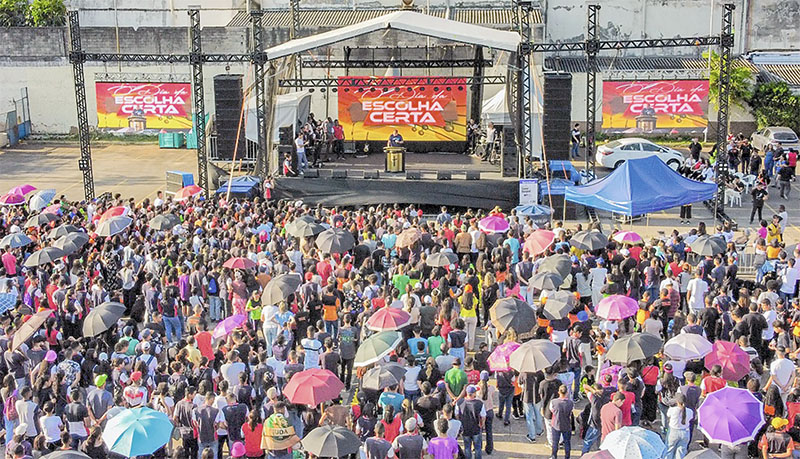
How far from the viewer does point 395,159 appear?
26.0 metres

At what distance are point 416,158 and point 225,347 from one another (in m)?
17.2

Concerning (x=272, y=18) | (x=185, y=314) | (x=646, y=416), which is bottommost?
(x=646, y=416)

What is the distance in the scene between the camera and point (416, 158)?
2909 cm

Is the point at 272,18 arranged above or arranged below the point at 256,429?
above

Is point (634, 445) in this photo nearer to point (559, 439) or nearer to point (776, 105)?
point (559, 439)

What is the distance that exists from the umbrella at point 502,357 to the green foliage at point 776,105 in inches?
1072

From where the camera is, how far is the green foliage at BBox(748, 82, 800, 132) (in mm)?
35469

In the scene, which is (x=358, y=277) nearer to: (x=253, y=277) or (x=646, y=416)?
A: (x=253, y=277)

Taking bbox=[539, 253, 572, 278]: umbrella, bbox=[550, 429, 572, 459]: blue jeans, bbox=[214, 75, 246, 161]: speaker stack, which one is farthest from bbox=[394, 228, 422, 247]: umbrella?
bbox=[214, 75, 246, 161]: speaker stack

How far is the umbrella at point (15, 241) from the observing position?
1711cm

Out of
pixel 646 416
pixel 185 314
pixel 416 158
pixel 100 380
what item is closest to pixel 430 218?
pixel 416 158

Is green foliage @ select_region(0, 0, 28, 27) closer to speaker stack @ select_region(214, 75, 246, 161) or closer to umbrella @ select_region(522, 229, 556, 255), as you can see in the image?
speaker stack @ select_region(214, 75, 246, 161)

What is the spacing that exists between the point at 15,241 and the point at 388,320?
8132mm

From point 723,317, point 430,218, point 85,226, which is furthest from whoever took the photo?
point 430,218
